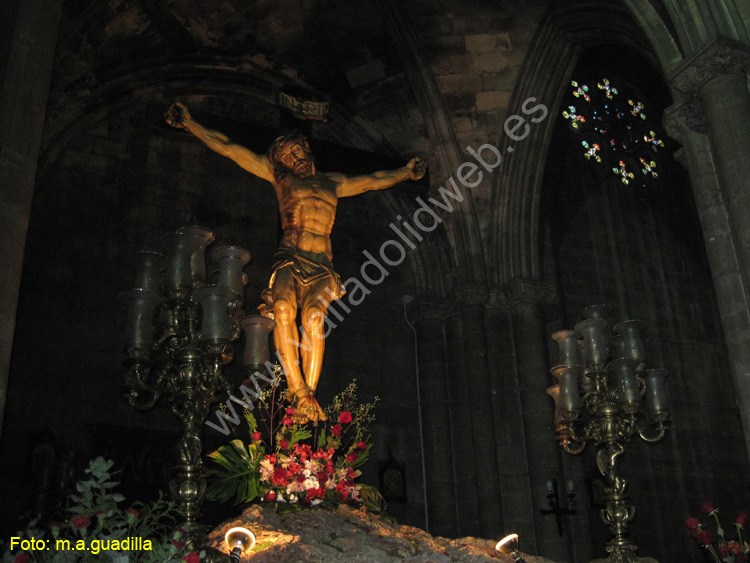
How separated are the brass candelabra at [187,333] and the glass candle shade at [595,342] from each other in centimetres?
280

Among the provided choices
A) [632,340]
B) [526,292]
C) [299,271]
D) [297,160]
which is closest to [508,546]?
[632,340]

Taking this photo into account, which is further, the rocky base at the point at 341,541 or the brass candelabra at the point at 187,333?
the brass candelabra at the point at 187,333

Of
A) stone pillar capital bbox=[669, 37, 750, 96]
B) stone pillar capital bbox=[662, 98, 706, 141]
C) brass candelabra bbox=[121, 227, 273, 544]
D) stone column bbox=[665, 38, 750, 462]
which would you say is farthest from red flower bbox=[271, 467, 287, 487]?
stone pillar capital bbox=[669, 37, 750, 96]

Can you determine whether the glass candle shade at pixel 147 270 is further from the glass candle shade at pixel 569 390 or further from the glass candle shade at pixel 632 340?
the glass candle shade at pixel 632 340

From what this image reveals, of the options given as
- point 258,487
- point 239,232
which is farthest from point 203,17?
point 258,487

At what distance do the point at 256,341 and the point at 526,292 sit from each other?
6493 millimetres

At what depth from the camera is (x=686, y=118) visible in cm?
727

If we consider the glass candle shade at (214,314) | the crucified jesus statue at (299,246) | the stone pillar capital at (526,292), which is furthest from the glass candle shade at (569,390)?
the stone pillar capital at (526,292)

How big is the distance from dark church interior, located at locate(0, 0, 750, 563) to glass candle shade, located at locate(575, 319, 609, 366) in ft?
7.64

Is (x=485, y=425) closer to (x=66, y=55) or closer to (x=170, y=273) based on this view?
(x=170, y=273)

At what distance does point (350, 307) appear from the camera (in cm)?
1227

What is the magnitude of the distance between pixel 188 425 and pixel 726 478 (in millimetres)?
11305

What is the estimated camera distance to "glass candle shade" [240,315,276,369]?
19.1ft

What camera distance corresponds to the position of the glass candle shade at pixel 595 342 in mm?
6934
